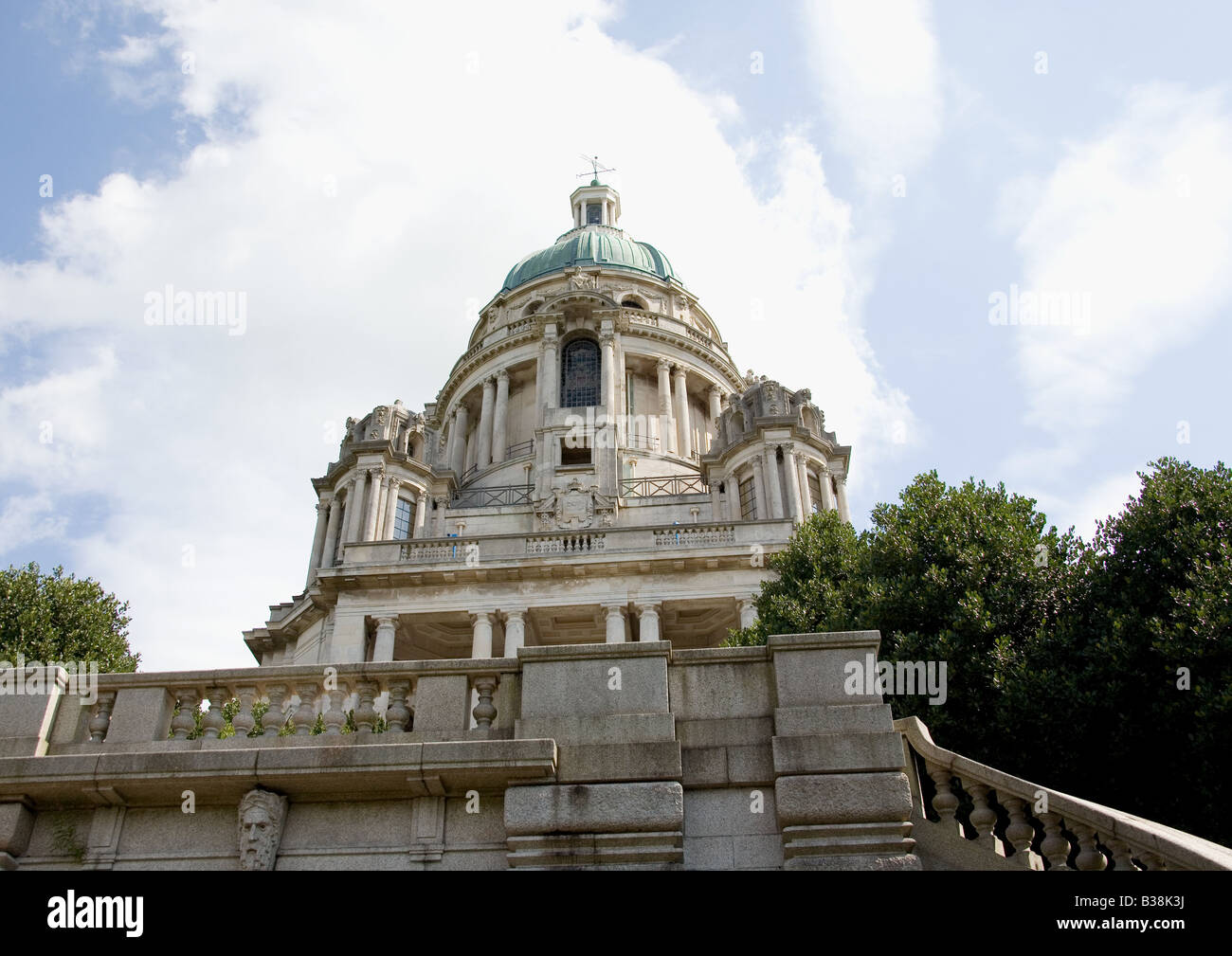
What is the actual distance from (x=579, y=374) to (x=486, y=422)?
661 cm

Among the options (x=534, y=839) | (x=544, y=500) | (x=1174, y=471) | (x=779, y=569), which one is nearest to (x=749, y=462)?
(x=544, y=500)

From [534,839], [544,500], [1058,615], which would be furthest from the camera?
[544,500]

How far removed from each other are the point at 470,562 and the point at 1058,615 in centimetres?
2089

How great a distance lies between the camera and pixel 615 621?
1340 inches

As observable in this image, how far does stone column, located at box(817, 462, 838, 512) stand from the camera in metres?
43.9

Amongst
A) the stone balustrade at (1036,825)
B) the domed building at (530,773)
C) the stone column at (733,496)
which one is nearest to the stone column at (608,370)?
the stone column at (733,496)

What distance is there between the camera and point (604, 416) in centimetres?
5150

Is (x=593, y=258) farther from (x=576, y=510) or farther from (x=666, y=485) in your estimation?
(x=576, y=510)

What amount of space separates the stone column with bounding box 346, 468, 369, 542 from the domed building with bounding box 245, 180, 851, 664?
0.38 ft

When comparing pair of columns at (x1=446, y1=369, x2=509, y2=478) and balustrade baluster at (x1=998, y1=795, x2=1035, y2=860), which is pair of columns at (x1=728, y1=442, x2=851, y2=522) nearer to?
pair of columns at (x1=446, y1=369, x2=509, y2=478)

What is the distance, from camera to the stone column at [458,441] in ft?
196

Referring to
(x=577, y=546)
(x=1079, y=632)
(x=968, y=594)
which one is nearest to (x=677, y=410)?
(x=577, y=546)
